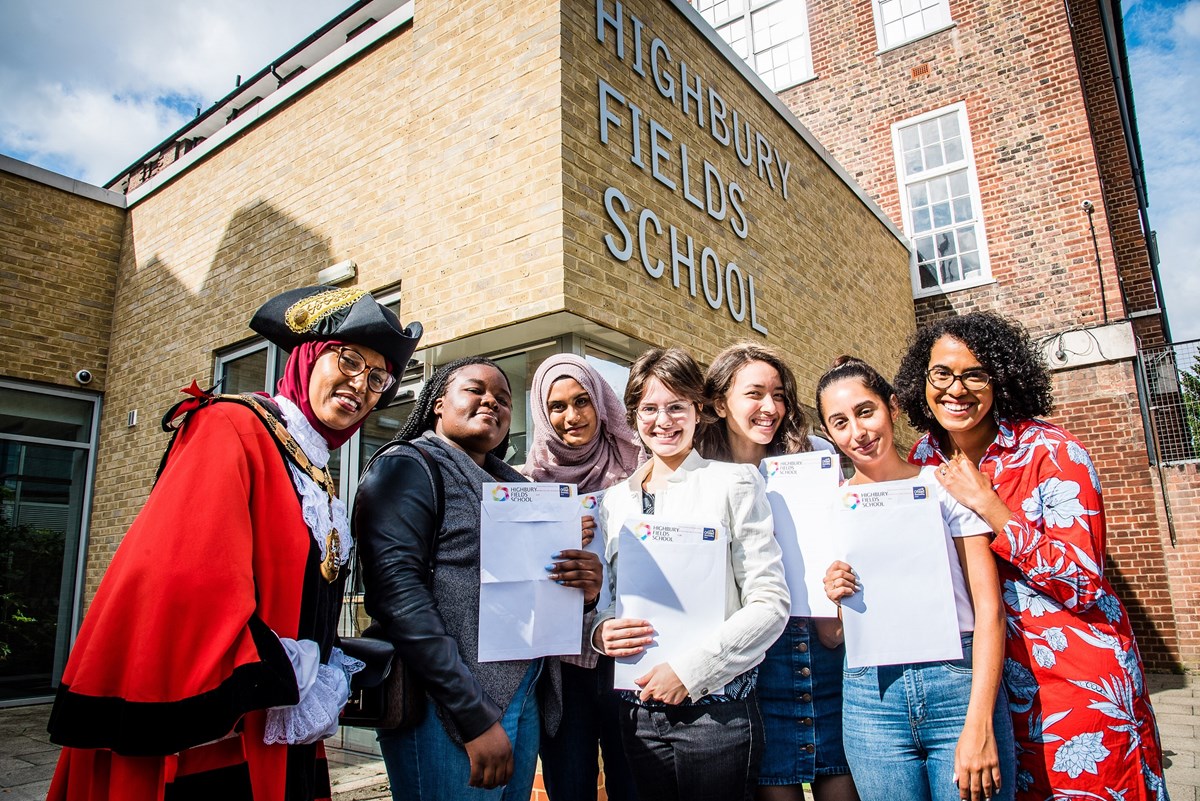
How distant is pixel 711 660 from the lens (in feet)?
5.95

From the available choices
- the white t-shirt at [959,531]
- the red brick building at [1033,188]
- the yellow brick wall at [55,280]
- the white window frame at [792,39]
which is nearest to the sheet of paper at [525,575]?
the white t-shirt at [959,531]

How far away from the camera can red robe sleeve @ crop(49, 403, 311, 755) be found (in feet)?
4.35

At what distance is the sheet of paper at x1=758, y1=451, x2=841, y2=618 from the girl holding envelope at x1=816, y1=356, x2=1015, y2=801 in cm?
5

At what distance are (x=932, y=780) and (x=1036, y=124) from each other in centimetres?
1097

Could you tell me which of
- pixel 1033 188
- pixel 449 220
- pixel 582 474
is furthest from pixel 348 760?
pixel 1033 188

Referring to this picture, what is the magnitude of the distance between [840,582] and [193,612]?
5.03ft

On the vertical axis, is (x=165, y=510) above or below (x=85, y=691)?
above

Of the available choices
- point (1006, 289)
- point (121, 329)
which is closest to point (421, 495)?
point (121, 329)

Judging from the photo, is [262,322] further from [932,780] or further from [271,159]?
[271,159]

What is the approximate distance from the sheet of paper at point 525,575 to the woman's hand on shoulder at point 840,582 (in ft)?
2.24

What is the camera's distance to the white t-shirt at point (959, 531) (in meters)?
1.93

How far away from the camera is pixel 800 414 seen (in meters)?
2.54

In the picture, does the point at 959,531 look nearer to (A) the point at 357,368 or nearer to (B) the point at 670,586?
(B) the point at 670,586

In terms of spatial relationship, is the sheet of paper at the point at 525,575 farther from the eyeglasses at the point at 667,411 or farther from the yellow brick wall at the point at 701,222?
the yellow brick wall at the point at 701,222
